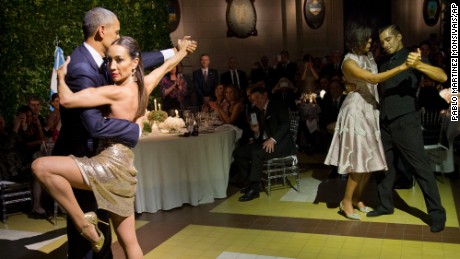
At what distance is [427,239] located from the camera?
4039mm

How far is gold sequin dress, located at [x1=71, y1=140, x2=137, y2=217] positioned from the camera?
2654 millimetres

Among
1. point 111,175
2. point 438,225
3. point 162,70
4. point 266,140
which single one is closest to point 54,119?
point 266,140

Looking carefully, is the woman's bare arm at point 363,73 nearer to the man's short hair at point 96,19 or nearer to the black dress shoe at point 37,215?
the man's short hair at point 96,19

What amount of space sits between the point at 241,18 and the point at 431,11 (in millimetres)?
6334

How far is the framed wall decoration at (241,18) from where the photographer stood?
12.0 m

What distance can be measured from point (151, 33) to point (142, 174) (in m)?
4.44

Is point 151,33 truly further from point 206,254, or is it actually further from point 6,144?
point 206,254

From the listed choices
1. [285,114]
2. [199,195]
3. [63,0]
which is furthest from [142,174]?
[63,0]

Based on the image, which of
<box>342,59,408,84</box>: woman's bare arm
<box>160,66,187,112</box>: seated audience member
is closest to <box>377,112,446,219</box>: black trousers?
<box>342,59,408,84</box>: woman's bare arm

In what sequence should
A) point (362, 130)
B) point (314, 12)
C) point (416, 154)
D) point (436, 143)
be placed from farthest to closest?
1. point (314, 12)
2. point (436, 143)
3. point (362, 130)
4. point (416, 154)

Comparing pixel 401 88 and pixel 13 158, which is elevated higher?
pixel 401 88

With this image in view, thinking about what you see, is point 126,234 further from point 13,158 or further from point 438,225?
point 13,158

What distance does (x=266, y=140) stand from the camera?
5629mm

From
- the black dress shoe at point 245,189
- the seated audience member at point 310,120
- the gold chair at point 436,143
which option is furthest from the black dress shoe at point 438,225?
the seated audience member at point 310,120
